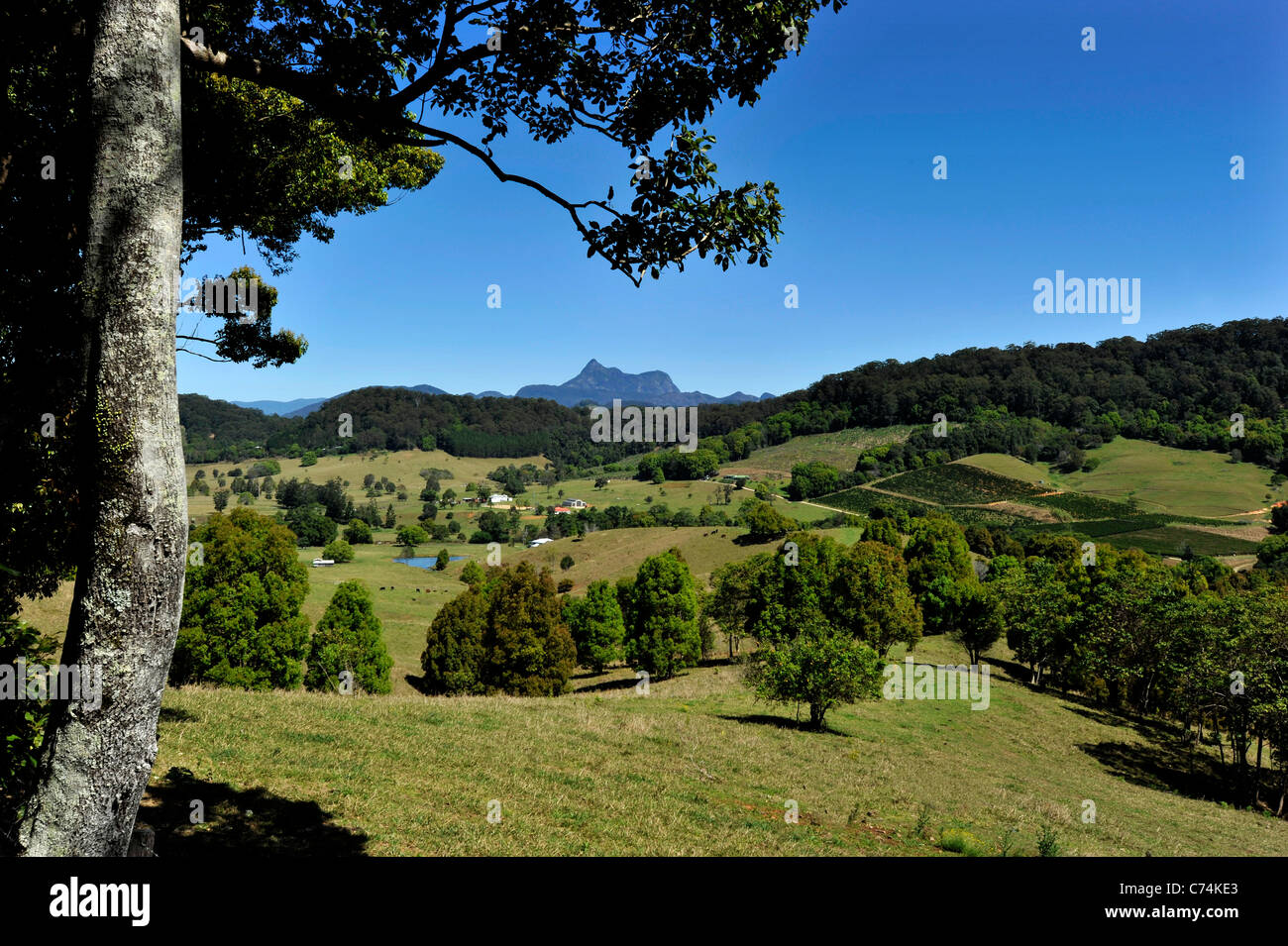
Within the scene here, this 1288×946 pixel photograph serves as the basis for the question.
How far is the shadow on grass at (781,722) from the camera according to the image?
997 inches

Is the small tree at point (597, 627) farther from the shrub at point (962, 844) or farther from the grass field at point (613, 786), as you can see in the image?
the shrub at point (962, 844)

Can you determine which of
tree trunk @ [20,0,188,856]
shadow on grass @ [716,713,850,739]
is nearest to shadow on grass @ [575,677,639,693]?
shadow on grass @ [716,713,850,739]

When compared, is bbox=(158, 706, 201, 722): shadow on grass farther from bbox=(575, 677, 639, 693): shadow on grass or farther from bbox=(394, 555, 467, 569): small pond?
bbox=(394, 555, 467, 569): small pond

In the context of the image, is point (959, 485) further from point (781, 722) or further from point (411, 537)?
point (781, 722)

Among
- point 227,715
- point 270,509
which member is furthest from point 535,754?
point 270,509

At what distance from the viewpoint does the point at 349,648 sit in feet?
126

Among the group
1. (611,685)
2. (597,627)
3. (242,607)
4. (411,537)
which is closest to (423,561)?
(411,537)

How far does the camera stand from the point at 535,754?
1434 centimetres

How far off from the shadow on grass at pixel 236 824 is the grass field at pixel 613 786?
0.04 meters

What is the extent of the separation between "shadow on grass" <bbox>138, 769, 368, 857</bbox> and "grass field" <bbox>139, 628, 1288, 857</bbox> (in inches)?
1.4
